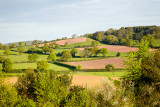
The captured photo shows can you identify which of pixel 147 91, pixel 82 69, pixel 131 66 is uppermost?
pixel 131 66

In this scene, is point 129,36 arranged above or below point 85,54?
above

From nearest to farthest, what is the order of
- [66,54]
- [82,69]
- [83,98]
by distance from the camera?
[83,98]
[82,69]
[66,54]

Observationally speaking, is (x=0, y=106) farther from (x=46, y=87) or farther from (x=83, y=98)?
(x=83, y=98)

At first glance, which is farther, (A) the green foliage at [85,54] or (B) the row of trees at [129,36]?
(B) the row of trees at [129,36]

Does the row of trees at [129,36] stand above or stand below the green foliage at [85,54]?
above

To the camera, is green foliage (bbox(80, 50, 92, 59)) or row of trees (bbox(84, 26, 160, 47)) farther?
row of trees (bbox(84, 26, 160, 47))

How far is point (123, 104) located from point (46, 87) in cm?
1056

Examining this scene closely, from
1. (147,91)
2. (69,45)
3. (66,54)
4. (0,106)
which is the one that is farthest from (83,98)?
(69,45)

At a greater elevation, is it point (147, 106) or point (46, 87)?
point (46, 87)

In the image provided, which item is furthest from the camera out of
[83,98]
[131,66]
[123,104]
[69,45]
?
[69,45]

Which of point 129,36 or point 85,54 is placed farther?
point 129,36

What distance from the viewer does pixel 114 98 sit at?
17.1 metres

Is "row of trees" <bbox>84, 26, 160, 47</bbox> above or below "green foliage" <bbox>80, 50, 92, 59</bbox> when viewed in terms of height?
above

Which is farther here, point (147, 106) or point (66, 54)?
point (66, 54)
